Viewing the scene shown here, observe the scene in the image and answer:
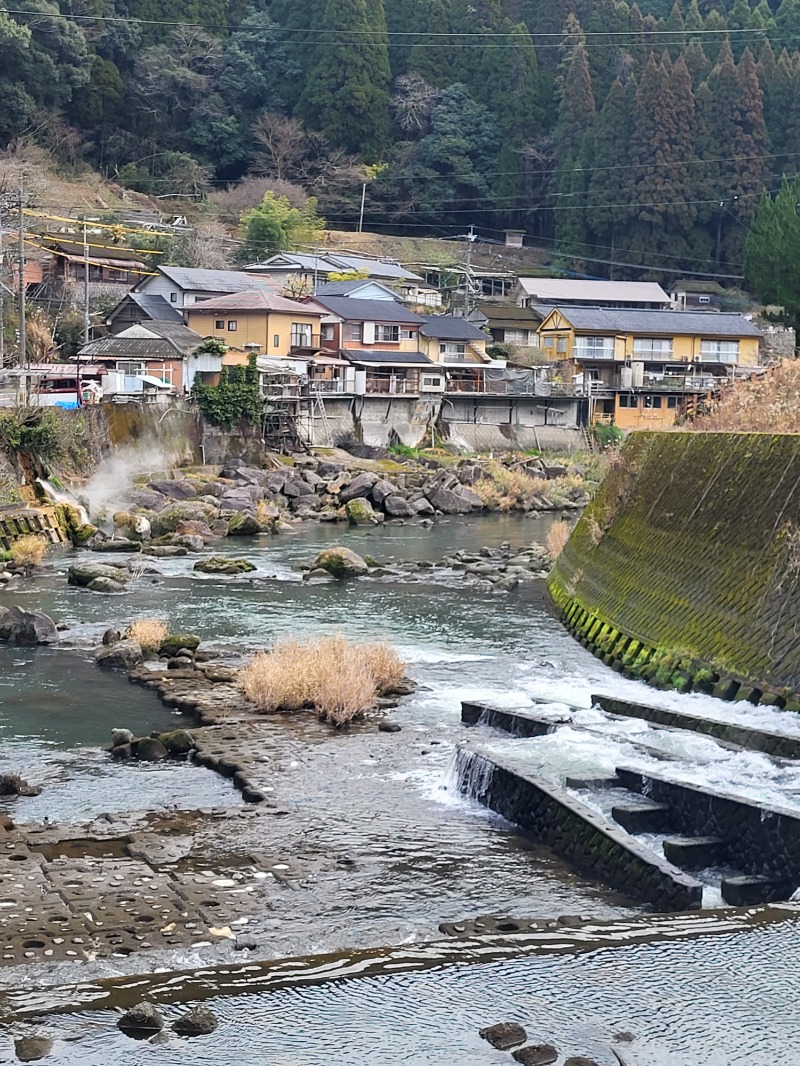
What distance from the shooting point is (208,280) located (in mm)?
57250

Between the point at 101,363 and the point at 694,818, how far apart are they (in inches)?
1548

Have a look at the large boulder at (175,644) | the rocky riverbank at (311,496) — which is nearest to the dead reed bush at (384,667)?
the large boulder at (175,644)

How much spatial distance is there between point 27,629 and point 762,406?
580 inches

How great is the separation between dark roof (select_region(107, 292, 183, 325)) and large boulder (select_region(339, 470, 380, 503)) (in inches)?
590

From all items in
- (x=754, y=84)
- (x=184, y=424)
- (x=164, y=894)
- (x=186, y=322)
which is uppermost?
(x=754, y=84)

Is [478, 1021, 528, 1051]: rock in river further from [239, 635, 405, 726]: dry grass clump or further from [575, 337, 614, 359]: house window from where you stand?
[575, 337, 614, 359]: house window

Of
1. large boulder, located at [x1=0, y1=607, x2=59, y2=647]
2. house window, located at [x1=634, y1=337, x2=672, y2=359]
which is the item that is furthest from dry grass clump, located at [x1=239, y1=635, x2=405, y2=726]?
house window, located at [x1=634, y1=337, x2=672, y2=359]

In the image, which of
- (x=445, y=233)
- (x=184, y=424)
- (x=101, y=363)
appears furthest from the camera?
(x=445, y=233)

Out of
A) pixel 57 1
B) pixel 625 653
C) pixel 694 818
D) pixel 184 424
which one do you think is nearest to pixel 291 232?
pixel 57 1

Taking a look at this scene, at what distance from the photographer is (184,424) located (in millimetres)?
45094

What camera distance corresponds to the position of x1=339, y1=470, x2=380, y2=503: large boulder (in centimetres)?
4266

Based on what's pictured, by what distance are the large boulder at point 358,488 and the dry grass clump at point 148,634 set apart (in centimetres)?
2079

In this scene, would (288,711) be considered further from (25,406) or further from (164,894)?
(25,406)

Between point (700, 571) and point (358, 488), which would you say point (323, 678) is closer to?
point (700, 571)
